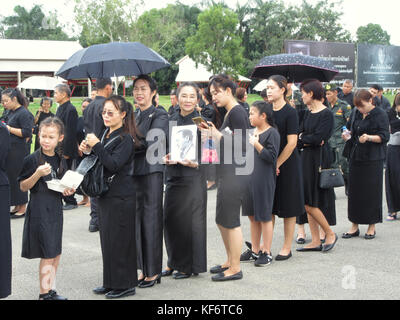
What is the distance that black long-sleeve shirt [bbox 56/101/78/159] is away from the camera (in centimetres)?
904

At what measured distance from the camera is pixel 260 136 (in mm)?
5812

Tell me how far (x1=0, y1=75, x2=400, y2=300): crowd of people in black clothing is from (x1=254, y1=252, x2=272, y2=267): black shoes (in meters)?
0.01

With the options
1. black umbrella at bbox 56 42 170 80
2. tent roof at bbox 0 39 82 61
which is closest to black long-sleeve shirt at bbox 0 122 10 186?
black umbrella at bbox 56 42 170 80

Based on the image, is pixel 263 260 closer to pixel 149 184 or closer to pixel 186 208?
pixel 186 208

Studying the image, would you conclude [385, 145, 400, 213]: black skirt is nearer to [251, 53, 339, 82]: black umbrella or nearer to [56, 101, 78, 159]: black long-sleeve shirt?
[251, 53, 339, 82]: black umbrella

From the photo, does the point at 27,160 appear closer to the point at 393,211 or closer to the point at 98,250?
the point at 98,250

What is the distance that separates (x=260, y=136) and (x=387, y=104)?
349 inches

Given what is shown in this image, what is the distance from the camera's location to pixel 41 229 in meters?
4.61

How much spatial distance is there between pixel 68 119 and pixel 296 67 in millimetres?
3969

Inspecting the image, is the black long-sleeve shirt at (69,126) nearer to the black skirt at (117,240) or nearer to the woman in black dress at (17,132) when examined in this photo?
the woman in black dress at (17,132)

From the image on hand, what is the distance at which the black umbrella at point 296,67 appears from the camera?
700 cm

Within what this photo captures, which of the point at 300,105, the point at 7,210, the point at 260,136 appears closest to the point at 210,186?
the point at 300,105

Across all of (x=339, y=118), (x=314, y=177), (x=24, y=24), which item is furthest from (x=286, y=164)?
(x=24, y=24)

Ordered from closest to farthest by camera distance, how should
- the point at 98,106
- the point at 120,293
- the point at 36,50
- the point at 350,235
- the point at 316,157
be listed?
the point at 120,293
the point at 316,157
the point at 98,106
the point at 350,235
the point at 36,50
